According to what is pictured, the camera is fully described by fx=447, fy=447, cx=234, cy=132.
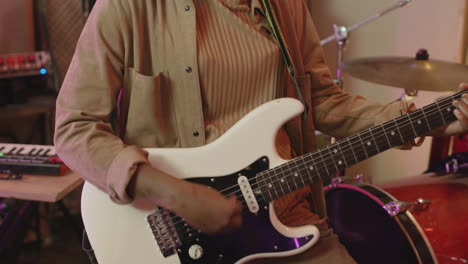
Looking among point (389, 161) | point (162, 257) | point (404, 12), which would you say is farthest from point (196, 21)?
point (389, 161)

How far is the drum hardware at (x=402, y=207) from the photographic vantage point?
1.27m

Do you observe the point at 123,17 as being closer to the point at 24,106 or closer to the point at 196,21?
the point at 196,21

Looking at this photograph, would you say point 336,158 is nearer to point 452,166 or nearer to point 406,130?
point 406,130

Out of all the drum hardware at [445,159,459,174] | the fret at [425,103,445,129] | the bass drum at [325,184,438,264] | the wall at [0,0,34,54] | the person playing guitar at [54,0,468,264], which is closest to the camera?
the person playing guitar at [54,0,468,264]

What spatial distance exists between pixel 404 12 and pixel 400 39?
0.13m

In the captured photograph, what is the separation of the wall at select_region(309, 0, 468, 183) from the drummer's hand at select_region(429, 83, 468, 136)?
131cm

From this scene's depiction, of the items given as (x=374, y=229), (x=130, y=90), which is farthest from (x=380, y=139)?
(x=130, y=90)

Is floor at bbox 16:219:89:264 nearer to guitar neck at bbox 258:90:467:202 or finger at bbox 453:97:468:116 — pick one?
guitar neck at bbox 258:90:467:202

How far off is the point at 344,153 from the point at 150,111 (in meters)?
0.43

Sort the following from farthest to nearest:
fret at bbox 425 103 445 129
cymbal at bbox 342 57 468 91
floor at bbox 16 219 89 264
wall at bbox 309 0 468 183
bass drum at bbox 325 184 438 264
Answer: wall at bbox 309 0 468 183 < floor at bbox 16 219 89 264 < cymbal at bbox 342 57 468 91 < bass drum at bbox 325 184 438 264 < fret at bbox 425 103 445 129

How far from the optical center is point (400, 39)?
7.47ft

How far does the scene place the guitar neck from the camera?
37.9 inches

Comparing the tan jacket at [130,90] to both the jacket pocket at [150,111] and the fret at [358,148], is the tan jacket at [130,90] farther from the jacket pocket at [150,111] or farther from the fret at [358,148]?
the fret at [358,148]

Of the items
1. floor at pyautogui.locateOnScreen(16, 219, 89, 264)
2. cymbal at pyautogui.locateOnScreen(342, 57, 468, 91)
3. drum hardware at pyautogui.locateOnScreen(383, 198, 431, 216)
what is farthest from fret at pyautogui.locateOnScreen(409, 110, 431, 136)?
floor at pyautogui.locateOnScreen(16, 219, 89, 264)
